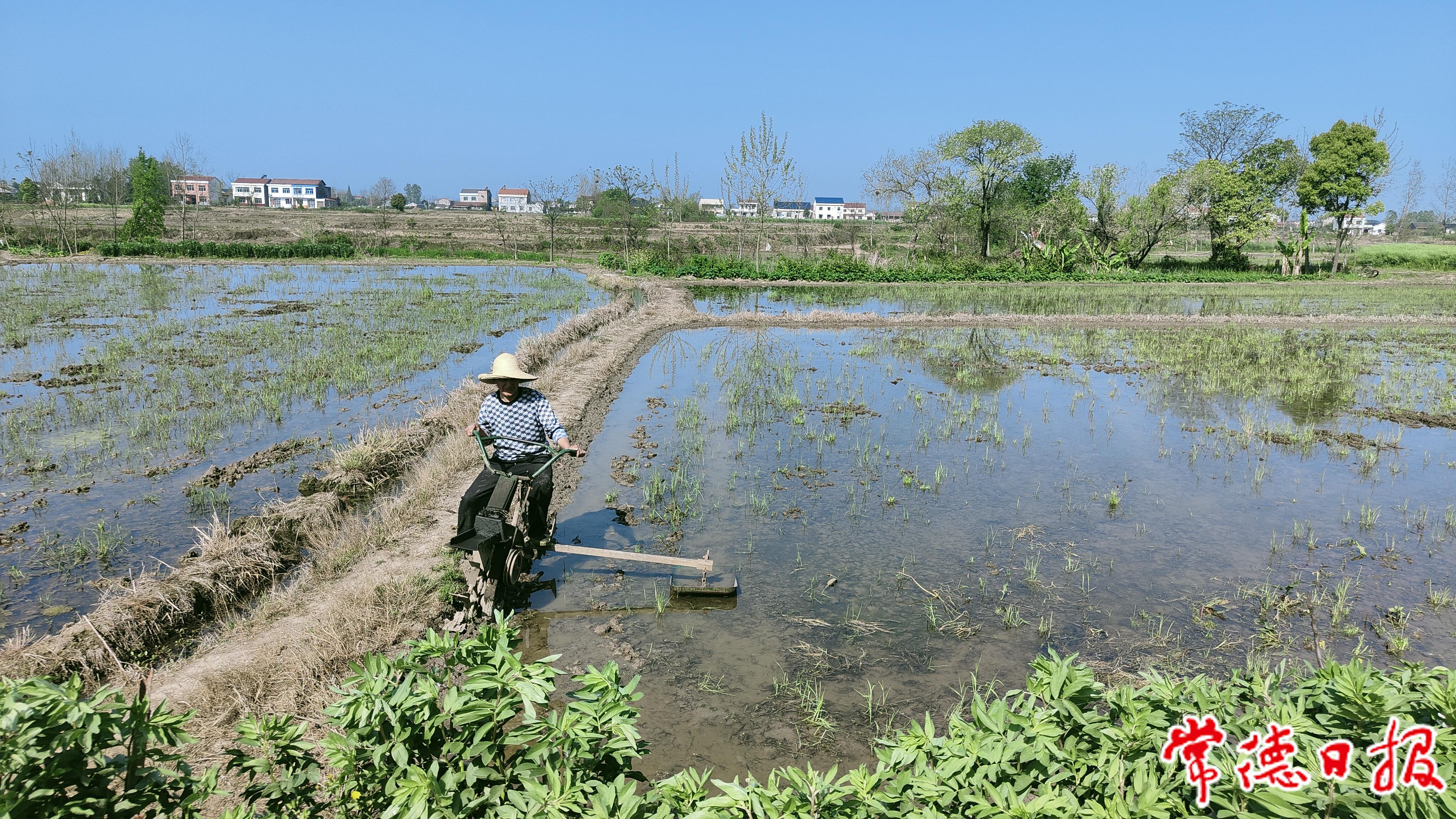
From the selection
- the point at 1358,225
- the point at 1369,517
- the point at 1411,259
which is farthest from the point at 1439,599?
the point at 1358,225

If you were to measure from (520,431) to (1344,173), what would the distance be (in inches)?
1541

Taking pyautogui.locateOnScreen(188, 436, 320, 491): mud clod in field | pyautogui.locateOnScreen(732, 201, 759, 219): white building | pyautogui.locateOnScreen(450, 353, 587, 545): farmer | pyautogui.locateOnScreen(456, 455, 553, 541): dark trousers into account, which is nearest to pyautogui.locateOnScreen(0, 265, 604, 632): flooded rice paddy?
pyautogui.locateOnScreen(188, 436, 320, 491): mud clod in field

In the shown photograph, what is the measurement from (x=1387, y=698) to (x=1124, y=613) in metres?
2.91

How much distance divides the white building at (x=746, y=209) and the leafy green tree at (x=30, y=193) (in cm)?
3244

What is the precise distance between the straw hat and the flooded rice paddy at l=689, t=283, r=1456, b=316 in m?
14.7

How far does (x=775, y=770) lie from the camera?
189 cm

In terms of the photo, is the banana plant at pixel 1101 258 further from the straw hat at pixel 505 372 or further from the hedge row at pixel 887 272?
the straw hat at pixel 505 372

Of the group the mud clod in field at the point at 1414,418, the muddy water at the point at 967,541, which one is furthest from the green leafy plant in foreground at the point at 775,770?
the mud clod in field at the point at 1414,418

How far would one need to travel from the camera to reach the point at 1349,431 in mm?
8859

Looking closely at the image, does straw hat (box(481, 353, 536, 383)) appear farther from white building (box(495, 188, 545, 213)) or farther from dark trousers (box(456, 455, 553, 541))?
white building (box(495, 188, 545, 213))

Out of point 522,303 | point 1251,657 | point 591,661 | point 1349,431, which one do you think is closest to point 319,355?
point 522,303

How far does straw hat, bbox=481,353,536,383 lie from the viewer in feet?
14.8

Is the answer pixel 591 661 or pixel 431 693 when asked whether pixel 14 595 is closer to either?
pixel 591 661

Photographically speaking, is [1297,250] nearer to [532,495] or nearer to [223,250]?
[532,495]
